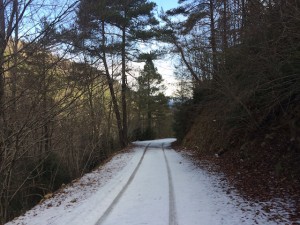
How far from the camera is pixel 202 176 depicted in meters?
13.6

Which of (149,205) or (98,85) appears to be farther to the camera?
(98,85)

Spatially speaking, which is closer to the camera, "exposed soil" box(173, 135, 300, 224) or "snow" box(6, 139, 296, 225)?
"snow" box(6, 139, 296, 225)

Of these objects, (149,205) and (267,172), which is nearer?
(149,205)

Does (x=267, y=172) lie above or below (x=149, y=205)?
above

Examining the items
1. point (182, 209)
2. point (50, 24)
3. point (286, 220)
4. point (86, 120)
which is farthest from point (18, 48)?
point (86, 120)

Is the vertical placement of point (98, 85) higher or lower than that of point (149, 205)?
higher

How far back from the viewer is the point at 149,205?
8.91 metres

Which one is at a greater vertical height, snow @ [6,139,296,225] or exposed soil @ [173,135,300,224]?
exposed soil @ [173,135,300,224]

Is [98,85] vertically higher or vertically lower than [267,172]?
higher

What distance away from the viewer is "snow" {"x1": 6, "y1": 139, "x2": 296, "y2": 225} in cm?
761

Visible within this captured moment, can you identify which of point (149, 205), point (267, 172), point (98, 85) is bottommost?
point (149, 205)

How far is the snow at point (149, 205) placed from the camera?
7.61m

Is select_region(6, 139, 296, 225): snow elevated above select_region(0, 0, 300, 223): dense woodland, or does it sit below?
below

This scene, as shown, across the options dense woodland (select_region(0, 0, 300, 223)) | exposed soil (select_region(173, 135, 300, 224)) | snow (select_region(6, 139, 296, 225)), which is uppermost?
dense woodland (select_region(0, 0, 300, 223))
